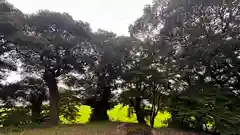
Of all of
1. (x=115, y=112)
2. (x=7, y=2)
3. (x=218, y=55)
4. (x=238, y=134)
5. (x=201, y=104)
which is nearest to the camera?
(x=238, y=134)

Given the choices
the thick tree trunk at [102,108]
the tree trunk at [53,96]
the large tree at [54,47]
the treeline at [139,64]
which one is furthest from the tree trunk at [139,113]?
the tree trunk at [53,96]

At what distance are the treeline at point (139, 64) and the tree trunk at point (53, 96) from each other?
0.24 feet

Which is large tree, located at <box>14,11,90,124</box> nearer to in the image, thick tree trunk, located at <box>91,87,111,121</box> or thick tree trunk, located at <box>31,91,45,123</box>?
thick tree trunk, located at <box>31,91,45,123</box>

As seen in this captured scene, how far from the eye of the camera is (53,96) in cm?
1495

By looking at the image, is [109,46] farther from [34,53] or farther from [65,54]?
[34,53]

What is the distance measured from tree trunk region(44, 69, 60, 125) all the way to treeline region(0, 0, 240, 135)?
0.07m

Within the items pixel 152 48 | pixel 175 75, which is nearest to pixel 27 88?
pixel 152 48

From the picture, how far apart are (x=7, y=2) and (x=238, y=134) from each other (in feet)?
50.1

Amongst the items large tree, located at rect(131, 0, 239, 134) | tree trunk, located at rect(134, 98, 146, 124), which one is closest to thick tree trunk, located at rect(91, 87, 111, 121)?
tree trunk, located at rect(134, 98, 146, 124)

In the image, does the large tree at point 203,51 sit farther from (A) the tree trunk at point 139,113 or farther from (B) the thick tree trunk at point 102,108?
(B) the thick tree trunk at point 102,108

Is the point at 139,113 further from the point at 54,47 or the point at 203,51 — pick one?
the point at 54,47

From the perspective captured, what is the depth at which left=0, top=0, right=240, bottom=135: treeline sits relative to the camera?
1091cm

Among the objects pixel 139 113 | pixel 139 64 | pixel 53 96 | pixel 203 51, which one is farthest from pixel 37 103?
pixel 203 51

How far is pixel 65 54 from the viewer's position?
1396 cm
